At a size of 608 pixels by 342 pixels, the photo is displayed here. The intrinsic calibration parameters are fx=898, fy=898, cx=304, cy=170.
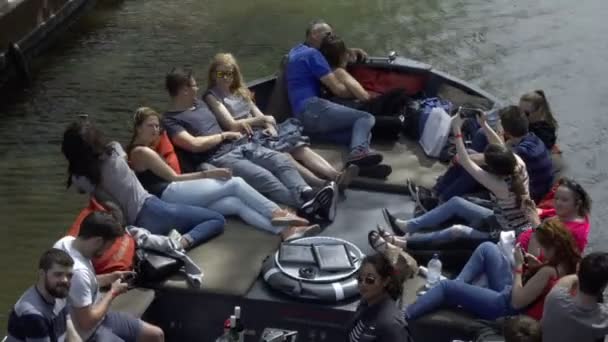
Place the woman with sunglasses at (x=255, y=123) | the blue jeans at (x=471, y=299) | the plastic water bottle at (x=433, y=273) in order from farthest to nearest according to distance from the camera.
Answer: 1. the woman with sunglasses at (x=255, y=123)
2. the plastic water bottle at (x=433, y=273)
3. the blue jeans at (x=471, y=299)

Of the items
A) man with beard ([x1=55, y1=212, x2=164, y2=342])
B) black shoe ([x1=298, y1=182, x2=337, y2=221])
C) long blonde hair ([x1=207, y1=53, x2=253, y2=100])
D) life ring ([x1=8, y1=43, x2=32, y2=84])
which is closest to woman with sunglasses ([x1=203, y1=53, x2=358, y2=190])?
long blonde hair ([x1=207, y1=53, x2=253, y2=100])

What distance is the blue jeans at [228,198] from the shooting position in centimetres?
595

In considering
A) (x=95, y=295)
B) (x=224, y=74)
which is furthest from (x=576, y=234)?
(x=224, y=74)

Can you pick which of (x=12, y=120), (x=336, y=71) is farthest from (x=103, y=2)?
(x=336, y=71)

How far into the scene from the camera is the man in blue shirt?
23.9 feet

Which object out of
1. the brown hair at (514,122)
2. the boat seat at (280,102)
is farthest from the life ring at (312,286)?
the boat seat at (280,102)

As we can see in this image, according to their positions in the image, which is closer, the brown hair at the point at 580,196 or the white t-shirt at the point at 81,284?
the white t-shirt at the point at 81,284

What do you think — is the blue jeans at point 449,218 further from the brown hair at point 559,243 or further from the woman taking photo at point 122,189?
the woman taking photo at point 122,189

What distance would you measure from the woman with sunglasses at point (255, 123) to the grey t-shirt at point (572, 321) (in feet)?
8.26

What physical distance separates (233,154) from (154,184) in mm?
747

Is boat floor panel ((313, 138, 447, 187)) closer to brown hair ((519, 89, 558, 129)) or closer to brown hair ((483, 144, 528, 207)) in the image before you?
brown hair ((519, 89, 558, 129))

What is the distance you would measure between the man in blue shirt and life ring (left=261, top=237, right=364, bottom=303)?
2.19 meters

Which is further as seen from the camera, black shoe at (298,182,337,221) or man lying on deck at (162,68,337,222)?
man lying on deck at (162,68,337,222)

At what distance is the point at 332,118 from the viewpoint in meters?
7.30
